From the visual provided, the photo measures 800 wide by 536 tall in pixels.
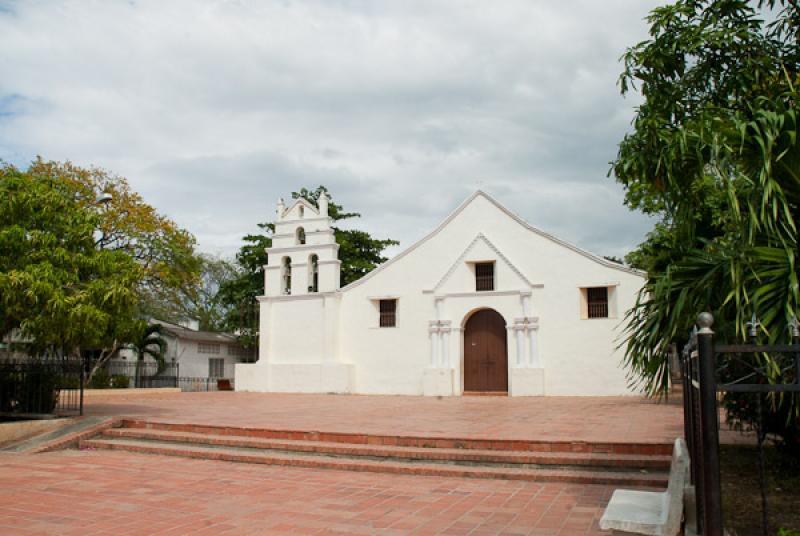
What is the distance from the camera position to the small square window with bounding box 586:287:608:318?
1956 centimetres

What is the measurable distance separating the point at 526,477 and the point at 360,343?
15.0 meters

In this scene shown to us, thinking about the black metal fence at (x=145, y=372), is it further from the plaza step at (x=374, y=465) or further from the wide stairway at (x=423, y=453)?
the wide stairway at (x=423, y=453)

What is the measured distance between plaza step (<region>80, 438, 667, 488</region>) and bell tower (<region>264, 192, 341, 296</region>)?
499 inches

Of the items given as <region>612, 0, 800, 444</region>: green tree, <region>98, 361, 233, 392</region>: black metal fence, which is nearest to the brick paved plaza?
<region>612, 0, 800, 444</region>: green tree

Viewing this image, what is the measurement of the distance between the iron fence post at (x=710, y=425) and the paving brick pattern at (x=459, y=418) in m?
4.92

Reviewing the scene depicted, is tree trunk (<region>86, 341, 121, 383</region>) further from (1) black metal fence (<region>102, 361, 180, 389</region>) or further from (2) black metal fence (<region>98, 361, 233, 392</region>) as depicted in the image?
(1) black metal fence (<region>102, 361, 180, 389</region>)

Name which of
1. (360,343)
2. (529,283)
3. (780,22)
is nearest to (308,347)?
(360,343)

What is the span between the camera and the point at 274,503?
6.46 meters

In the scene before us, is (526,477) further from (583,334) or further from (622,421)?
(583,334)

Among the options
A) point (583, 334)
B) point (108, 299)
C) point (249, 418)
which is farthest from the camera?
point (583, 334)

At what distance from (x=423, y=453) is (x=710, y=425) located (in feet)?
17.5

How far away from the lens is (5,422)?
11039mm

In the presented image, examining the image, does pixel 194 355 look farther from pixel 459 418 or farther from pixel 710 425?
pixel 710 425

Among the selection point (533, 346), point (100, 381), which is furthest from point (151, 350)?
point (533, 346)
